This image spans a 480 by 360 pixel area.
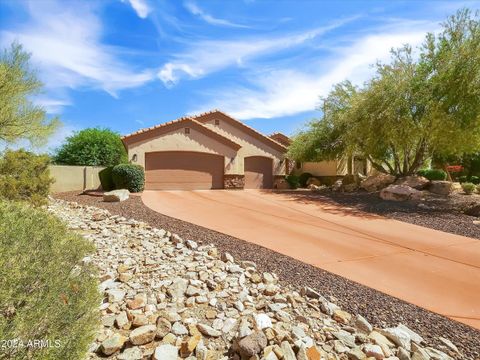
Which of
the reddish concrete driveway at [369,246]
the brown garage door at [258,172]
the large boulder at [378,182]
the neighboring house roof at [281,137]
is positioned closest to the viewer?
the reddish concrete driveway at [369,246]

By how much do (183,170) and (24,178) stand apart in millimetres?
A: 10544

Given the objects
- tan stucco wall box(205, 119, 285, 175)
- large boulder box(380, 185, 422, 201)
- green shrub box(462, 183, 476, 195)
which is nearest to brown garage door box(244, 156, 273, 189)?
tan stucco wall box(205, 119, 285, 175)

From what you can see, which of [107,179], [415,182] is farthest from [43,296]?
[415,182]

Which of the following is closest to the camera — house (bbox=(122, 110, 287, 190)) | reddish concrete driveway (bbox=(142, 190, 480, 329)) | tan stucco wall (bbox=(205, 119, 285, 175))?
reddish concrete driveway (bbox=(142, 190, 480, 329))

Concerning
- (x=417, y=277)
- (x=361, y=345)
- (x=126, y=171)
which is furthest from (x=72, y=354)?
(x=126, y=171)

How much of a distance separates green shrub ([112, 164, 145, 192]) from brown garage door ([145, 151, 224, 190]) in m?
2.44

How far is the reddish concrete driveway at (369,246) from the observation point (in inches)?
195

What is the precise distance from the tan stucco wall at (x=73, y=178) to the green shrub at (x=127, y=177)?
14.2ft

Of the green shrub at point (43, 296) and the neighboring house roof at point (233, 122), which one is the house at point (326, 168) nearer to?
the neighboring house roof at point (233, 122)

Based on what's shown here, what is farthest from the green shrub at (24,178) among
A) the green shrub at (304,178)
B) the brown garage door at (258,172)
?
the green shrub at (304,178)

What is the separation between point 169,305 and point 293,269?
233 cm

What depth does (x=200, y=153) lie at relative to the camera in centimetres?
1938

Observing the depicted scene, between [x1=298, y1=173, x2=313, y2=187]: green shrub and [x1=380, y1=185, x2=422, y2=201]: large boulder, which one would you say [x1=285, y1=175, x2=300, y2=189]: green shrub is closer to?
[x1=298, y1=173, x2=313, y2=187]: green shrub

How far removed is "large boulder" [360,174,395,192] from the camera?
55.6 feet
